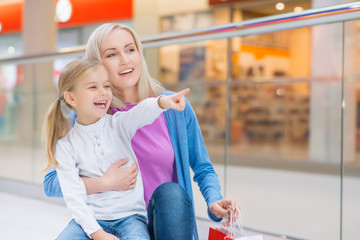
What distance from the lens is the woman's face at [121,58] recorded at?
1221mm

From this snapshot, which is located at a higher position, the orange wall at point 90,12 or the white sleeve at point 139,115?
the orange wall at point 90,12

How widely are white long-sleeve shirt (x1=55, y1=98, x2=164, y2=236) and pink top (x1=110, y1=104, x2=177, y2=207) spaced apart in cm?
11

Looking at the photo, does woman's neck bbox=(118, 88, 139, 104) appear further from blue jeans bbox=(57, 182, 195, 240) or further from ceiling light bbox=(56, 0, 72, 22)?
ceiling light bbox=(56, 0, 72, 22)

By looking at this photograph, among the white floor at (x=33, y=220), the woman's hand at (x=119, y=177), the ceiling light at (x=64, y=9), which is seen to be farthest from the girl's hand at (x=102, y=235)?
the ceiling light at (x=64, y=9)

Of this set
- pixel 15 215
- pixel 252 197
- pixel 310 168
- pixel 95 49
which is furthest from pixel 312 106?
pixel 95 49

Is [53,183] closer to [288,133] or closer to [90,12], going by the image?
[288,133]

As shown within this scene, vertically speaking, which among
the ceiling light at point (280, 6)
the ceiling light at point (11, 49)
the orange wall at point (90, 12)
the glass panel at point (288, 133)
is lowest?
the glass panel at point (288, 133)

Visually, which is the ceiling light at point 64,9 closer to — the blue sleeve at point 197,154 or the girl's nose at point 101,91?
the blue sleeve at point 197,154

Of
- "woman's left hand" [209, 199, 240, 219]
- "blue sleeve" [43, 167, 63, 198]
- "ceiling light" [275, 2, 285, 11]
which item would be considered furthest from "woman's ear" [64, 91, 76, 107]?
"ceiling light" [275, 2, 285, 11]

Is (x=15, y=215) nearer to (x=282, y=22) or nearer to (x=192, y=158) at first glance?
(x=192, y=158)

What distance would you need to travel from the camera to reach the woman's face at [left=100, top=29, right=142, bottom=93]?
122 centimetres

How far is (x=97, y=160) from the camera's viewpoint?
1.14 meters

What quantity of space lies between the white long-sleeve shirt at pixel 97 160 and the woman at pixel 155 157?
0.03 meters

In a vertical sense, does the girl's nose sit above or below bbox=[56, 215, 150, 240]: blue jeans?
above
